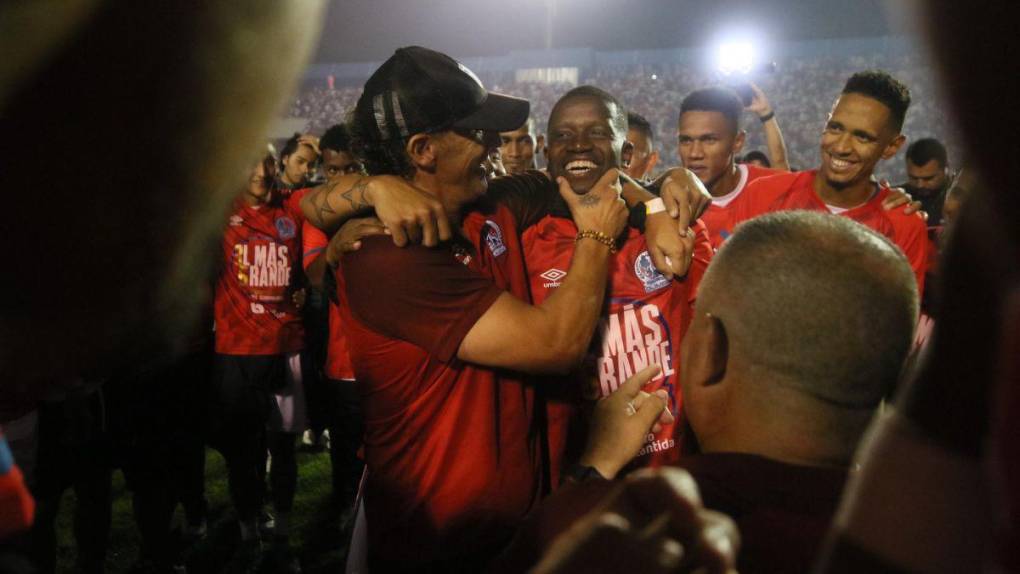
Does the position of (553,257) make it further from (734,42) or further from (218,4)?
(734,42)

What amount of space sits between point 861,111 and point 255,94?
382 cm

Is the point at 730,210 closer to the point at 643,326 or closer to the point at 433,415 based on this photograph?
the point at 643,326

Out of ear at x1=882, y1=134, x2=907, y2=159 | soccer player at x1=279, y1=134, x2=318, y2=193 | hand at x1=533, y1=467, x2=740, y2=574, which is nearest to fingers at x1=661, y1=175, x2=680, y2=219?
ear at x1=882, y1=134, x2=907, y2=159

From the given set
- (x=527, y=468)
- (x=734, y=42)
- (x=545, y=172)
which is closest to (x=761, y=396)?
(x=527, y=468)

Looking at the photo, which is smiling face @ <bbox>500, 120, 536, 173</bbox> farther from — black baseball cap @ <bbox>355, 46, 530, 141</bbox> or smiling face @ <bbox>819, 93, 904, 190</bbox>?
black baseball cap @ <bbox>355, 46, 530, 141</bbox>

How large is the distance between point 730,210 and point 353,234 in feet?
8.50

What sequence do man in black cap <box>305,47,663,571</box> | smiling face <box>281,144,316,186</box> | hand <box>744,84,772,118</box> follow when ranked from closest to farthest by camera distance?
man in black cap <box>305,47,663,571</box> < hand <box>744,84,772,118</box> < smiling face <box>281,144,316,186</box>

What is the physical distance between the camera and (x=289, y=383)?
4906 mm

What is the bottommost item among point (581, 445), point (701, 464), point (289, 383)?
point (289, 383)

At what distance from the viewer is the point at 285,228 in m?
4.88

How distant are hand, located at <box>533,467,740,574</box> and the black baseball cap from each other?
1.60m

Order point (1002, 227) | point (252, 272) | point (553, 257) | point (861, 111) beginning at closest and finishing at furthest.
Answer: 1. point (1002, 227)
2. point (553, 257)
3. point (861, 111)
4. point (252, 272)

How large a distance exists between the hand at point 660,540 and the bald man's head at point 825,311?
451 mm

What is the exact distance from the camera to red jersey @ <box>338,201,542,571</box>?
199 centimetres
